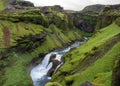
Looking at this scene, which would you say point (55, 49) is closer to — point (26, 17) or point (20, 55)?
point (26, 17)

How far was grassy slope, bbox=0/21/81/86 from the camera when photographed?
8890 cm

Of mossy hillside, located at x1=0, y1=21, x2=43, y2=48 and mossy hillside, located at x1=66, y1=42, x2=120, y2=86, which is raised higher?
mossy hillside, located at x1=66, y1=42, x2=120, y2=86

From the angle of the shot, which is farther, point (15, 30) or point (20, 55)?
point (15, 30)

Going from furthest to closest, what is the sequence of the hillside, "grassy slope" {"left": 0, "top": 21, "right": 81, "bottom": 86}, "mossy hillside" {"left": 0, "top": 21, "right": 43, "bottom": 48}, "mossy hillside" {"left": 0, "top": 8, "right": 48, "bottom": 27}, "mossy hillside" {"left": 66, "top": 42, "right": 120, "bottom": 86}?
"mossy hillside" {"left": 0, "top": 8, "right": 48, "bottom": 27}, "mossy hillside" {"left": 0, "top": 21, "right": 43, "bottom": 48}, "grassy slope" {"left": 0, "top": 21, "right": 81, "bottom": 86}, the hillside, "mossy hillside" {"left": 66, "top": 42, "right": 120, "bottom": 86}

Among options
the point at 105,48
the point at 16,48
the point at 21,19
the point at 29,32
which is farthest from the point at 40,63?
the point at 105,48

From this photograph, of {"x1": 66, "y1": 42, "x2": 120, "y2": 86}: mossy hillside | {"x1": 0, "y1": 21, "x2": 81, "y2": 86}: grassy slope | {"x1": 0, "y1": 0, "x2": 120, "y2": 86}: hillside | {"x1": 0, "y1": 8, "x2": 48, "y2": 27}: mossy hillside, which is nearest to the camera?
{"x1": 66, "y1": 42, "x2": 120, "y2": 86}: mossy hillside

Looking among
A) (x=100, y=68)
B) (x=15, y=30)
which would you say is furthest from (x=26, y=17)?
(x=100, y=68)

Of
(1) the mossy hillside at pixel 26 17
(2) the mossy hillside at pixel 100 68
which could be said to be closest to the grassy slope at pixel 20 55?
(1) the mossy hillside at pixel 26 17

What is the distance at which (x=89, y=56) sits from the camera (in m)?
85.5

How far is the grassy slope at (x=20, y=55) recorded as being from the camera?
3500 inches

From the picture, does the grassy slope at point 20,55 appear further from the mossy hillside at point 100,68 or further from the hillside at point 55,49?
the mossy hillside at point 100,68

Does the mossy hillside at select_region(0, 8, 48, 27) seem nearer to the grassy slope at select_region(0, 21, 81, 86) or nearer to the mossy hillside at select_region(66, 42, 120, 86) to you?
the grassy slope at select_region(0, 21, 81, 86)

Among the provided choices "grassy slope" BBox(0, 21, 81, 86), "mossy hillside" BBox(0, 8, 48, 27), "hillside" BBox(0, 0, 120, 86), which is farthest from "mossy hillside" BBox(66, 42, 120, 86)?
"mossy hillside" BBox(0, 8, 48, 27)

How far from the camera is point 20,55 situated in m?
135
